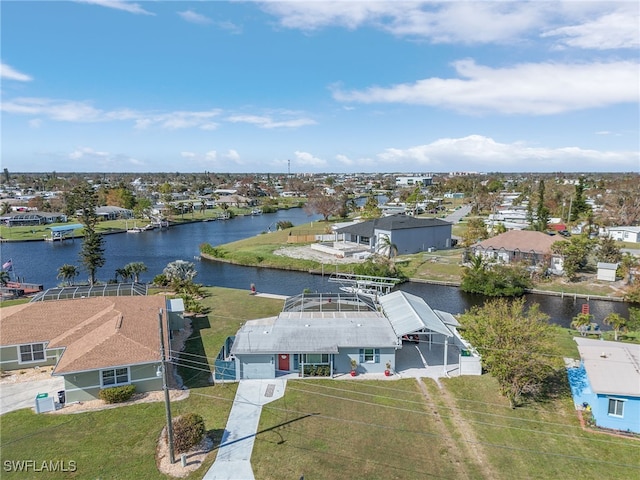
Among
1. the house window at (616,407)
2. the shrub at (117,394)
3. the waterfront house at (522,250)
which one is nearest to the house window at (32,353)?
the shrub at (117,394)

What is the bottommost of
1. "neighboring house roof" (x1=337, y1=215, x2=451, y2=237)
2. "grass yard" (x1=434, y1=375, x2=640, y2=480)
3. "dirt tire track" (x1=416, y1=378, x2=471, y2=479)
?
"grass yard" (x1=434, y1=375, x2=640, y2=480)

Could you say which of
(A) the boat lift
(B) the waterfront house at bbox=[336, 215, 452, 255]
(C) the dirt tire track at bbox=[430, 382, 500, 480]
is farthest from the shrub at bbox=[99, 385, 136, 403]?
(B) the waterfront house at bbox=[336, 215, 452, 255]

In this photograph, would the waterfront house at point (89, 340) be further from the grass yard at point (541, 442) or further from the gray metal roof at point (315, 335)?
the grass yard at point (541, 442)

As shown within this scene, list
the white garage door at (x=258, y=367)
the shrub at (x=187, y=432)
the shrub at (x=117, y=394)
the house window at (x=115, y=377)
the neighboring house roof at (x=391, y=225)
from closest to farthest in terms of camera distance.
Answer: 1. the shrub at (x=187, y=432)
2. the shrub at (x=117, y=394)
3. the house window at (x=115, y=377)
4. the white garage door at (x=258, y=367)
5. the neighboring house roof at (x=391, y=225)

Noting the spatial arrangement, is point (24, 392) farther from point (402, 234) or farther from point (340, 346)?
point (402, 234)

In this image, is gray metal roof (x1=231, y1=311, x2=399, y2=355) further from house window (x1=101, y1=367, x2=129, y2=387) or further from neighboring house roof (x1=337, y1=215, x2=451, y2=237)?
neighboring house roof (x1=337, y1=215, x2=451, y2=237)

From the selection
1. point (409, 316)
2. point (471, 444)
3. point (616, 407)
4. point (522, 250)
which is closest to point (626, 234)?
point (522, 250)
